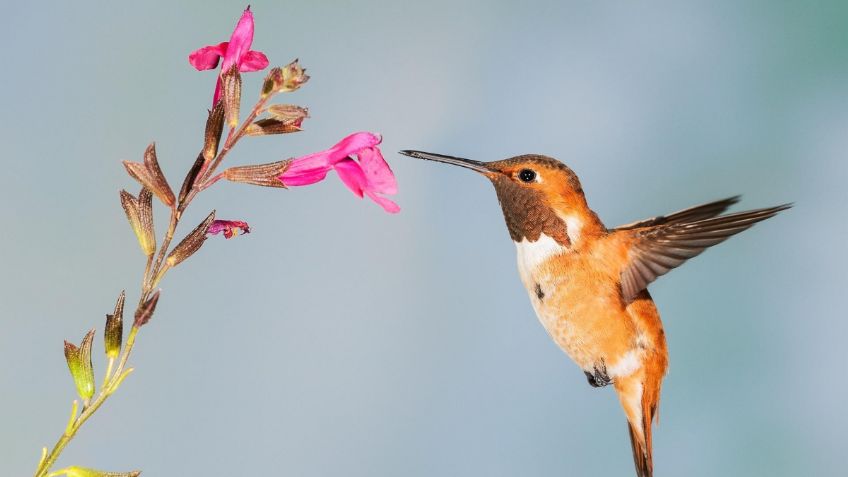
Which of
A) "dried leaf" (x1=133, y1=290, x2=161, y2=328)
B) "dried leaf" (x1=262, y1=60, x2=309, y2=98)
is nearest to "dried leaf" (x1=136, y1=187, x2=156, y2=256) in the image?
"dried leaf" (x1=133, y1=290, x2=161, y2=328)

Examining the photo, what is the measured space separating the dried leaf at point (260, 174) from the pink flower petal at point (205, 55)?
0.65ft

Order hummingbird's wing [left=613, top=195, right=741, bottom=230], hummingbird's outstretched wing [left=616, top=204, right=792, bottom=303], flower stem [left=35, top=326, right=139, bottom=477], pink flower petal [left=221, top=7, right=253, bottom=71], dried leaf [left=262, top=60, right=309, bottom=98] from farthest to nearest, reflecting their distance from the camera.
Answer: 1. hummingbird's wing [left=613, top=195, right=741, bottom=230]
2. hummingbird's outstretched wing [left=616, top=204, right=792, bottom=303]
3. pink flower petal [left=221, top=7, right=253, bottom=71]
4. dried leaf [left=262, top=60, right=309, bottom=98]
5. flower stem [left=35, top=326, right=139, bottom=477]

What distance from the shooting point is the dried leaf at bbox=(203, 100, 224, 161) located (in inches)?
38.7

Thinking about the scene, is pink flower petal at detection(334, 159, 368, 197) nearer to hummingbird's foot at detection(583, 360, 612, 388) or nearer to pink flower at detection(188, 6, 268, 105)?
pink flower at detection(188, 6, 268, 105)

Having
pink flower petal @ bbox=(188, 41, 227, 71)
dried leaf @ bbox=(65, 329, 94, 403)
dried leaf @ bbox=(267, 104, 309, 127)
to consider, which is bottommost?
dried leaf @ bbox=(65, 329, 94, 403)

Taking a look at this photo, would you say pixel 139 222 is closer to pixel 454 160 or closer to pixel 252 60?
pixel 252 60

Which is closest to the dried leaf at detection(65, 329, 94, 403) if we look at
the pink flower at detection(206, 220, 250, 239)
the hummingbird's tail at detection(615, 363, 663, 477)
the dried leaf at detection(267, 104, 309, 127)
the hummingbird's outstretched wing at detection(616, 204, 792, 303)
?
the pink flower at detection(206, 220, 250, 239)

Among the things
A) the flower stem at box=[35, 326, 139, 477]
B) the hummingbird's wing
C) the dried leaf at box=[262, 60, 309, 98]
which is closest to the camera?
the flower stem at box=[35, 326, 139, 477]

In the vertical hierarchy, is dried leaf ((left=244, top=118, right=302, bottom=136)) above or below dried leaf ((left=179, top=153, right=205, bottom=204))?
above

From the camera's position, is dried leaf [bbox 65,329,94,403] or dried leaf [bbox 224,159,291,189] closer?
dried leaf [bbox 65,329,94,403]

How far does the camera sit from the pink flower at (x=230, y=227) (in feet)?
3.76

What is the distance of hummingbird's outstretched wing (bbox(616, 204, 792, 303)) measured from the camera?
4.52ft

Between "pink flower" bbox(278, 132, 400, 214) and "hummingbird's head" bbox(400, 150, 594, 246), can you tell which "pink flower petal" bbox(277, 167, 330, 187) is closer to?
"pink flower" bbox(278, 132, 400, 214)

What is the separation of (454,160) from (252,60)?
0.45 metres
